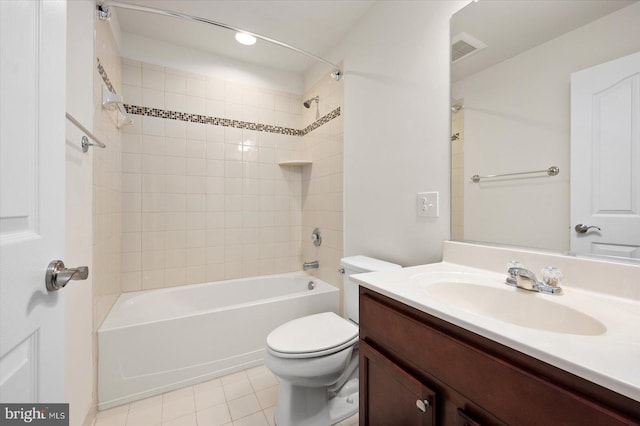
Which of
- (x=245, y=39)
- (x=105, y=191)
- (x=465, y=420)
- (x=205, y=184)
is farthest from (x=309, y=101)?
Answer: (x=465, y=420)

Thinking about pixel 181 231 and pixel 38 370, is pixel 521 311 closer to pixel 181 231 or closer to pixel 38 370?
pixel 38 370

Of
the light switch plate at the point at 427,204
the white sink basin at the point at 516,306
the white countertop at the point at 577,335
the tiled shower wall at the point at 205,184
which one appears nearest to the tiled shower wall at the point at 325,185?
the tiled shower wall at the point at 205,184

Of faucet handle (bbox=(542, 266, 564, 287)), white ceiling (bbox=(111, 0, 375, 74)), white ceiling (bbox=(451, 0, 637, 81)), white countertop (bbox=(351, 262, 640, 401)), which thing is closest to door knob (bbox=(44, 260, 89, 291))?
white countertop (bbox=(351, 262, 640, 401))

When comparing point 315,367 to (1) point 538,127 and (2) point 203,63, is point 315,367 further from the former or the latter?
(2) point 203,63

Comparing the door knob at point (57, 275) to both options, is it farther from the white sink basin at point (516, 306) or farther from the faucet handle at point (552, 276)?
the faucet handle at point (552, 276)

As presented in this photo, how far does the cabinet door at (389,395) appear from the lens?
2.15 ft

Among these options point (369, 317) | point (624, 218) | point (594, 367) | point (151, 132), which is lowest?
point (369, 317)

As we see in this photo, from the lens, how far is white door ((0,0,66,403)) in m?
0.44

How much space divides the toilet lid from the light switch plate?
716mm

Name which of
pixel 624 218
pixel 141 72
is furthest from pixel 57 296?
pixel 141 72

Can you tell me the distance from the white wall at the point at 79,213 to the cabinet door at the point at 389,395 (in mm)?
1179

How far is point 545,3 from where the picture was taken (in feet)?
2.93

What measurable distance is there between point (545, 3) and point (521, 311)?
1065mm

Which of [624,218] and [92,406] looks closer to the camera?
[624,218]
